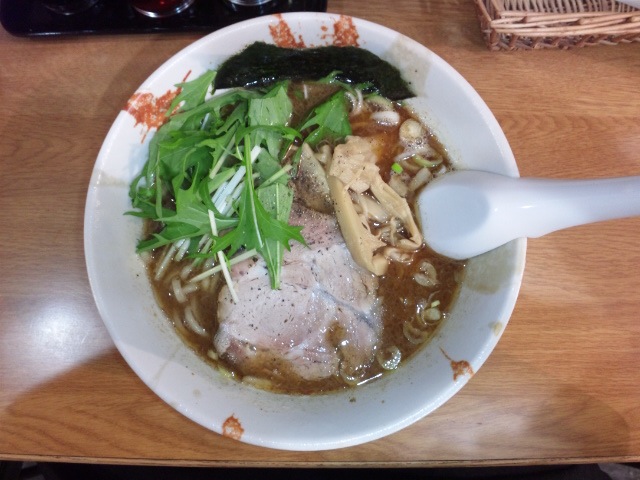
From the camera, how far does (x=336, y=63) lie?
128 cm

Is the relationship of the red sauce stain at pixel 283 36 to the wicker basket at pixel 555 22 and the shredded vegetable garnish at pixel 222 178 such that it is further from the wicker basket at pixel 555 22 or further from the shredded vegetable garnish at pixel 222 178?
the wicker basket at pixel 555 22

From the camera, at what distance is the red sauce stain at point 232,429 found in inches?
39.5

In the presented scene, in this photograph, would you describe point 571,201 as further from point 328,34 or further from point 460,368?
point 328,34

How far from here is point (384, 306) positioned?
1.23 metres

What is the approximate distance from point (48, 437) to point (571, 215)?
4.23 ft

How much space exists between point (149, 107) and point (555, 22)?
3.43 feet

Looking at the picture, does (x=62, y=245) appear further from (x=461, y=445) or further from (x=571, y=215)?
(x=571, y=215)

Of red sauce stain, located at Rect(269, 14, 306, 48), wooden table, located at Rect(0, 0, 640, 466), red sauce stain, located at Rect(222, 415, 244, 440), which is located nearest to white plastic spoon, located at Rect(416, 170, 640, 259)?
wooden table, located at Rect(0, 0, 640, 466)

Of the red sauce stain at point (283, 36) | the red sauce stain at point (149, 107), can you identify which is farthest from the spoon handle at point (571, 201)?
the red sauce stain at point (149, 107)

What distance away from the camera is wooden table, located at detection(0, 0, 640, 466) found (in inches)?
45.6

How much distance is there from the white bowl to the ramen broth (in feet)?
0.09

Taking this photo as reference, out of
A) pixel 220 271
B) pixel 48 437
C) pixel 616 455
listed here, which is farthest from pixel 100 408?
pixel 616 455

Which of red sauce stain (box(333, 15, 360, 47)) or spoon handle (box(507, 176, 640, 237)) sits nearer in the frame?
spoon handle (box(507, 176, 640, 237))

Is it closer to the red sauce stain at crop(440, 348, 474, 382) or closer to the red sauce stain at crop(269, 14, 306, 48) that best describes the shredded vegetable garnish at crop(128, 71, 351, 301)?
the red sauce stain at crop(269, 14, 306, 48)
